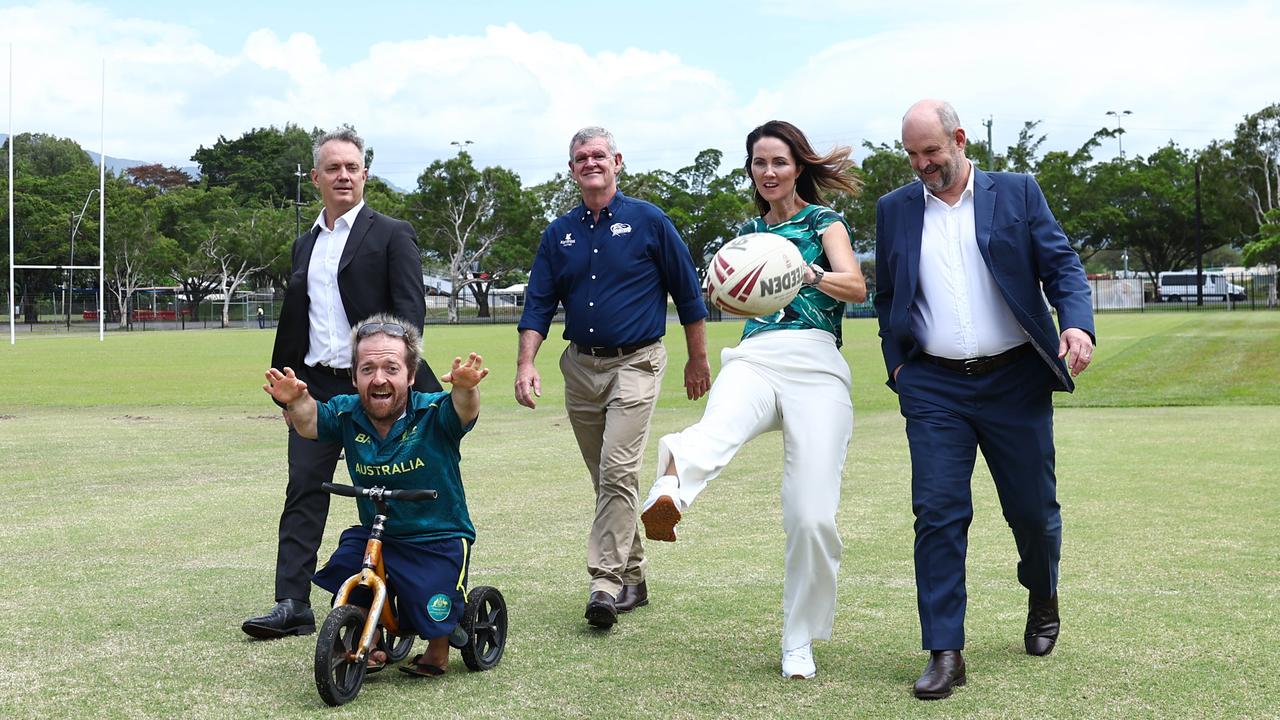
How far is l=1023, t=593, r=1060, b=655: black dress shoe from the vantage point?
17.1 feet

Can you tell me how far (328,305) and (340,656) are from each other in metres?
1.96

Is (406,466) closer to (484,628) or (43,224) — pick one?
(484,628)

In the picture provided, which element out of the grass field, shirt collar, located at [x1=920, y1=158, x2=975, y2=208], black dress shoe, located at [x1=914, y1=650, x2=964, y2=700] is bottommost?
the grass field

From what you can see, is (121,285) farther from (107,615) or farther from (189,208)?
(107,615)

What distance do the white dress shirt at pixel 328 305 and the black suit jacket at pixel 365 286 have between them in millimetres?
27

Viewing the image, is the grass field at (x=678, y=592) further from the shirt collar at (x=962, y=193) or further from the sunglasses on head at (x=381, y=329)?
the shirt collar at (x=962, y=193)

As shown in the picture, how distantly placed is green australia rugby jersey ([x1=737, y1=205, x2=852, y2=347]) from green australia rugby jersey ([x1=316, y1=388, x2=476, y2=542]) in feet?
4.04

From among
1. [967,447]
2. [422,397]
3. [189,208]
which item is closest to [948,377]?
[967,447]

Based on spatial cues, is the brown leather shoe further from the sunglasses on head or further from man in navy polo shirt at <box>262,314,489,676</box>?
the sunglasses on head

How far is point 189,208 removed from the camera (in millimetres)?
85688

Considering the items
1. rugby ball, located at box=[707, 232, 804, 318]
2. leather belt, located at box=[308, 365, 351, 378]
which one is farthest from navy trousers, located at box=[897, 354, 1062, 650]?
leather belt, located at box=[308, 365, 351, 378]

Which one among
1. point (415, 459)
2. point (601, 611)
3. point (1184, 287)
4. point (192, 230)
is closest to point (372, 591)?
point (415, 459)

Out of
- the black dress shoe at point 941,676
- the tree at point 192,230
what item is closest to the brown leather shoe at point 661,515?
the black dress shoe at point 941,676

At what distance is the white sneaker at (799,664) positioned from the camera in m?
4.90
